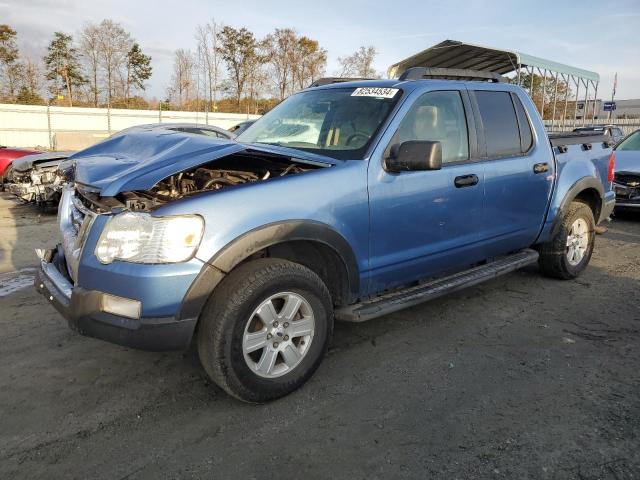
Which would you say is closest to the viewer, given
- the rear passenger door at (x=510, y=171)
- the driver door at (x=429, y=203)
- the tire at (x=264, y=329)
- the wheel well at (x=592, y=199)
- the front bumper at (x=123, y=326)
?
the front bumper at (x=123, y=326)

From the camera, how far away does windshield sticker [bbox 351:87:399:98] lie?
3.48 m

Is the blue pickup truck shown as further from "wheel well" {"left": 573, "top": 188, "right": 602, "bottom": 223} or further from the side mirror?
"wheel well" {"left": 573, "top": 188, "right": 602, "bottom": 223}

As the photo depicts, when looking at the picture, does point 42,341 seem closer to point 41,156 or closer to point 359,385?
point 359,385

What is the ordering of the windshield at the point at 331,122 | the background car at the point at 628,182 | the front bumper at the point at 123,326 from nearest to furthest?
the front bumper at the point at 123,326 < the windshield at the point at 331,122 < the background car at the point at 628,182

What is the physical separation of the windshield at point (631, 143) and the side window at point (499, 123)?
671 cm

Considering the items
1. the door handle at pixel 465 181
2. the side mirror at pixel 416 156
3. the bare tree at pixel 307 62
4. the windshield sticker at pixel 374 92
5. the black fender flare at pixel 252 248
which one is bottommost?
the black fender flare at pixel 252 248

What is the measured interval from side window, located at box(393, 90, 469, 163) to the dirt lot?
4.64 ft

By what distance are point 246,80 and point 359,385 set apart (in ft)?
133

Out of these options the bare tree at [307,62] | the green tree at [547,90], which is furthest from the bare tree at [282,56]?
the green tree at [547,90]

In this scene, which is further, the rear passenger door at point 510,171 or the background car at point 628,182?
the background car at point 628,182

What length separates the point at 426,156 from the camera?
3.04 meters

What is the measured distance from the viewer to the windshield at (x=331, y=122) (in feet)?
11.0

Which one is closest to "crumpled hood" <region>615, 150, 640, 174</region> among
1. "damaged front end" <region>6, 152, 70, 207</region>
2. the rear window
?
Result: the rear window

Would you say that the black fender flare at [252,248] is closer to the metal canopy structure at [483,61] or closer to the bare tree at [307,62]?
the metal canopy structure at [483,61]
